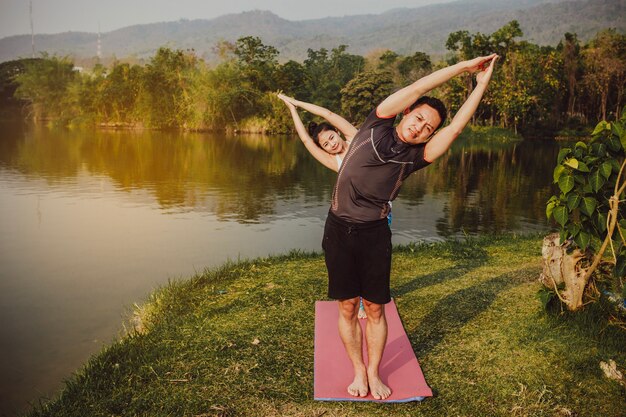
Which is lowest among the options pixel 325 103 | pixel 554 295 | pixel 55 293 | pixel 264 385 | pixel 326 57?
pixel 55 293

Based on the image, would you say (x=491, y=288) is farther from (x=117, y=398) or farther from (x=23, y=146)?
(x=23, y=146)

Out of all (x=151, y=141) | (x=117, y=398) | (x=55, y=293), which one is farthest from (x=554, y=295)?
(x=151, y=141)

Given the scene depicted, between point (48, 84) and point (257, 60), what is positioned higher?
point (257, 60)

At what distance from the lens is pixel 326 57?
222 ft

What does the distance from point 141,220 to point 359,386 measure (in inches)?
364

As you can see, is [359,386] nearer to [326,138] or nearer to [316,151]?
[316,151]

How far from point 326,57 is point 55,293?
211 feet

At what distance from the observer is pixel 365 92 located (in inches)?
1670

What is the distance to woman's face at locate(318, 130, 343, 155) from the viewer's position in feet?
14.0

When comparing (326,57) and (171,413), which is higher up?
(326,57)

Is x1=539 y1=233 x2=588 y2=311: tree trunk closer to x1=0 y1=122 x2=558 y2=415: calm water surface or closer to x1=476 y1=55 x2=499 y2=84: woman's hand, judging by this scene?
x1=476 y1=55 x2=499 y2=84: woman's hand

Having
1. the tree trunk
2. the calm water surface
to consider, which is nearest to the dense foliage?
the calm water surface

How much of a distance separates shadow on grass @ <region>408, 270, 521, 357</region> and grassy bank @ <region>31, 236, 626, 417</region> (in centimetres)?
2

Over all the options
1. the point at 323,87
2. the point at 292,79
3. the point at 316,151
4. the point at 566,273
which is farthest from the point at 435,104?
the point at 323,87
